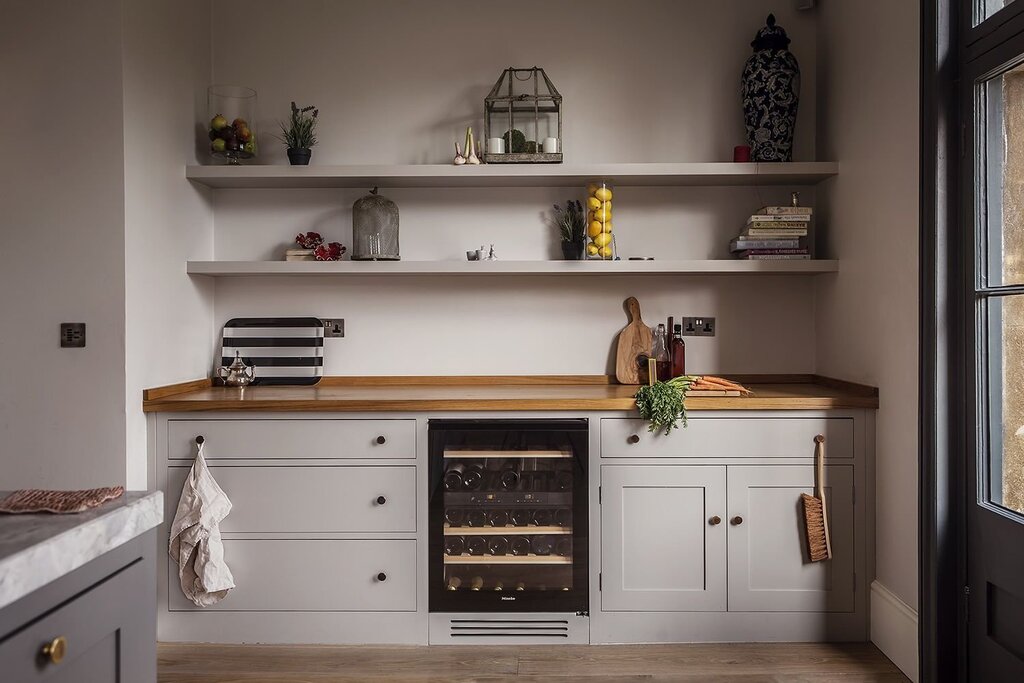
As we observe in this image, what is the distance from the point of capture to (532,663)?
2.51m

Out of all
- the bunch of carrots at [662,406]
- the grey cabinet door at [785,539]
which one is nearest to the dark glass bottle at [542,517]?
the bunch of carrots at [662,406]

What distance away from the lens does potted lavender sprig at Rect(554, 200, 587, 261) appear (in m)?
3.05

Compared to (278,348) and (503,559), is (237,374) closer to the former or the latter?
(278,348)

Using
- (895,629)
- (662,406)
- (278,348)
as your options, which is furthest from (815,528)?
(278,348)

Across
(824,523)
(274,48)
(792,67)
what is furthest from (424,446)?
(792,67)

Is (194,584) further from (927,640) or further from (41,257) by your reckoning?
(927,640)

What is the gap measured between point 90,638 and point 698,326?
274 centimetres

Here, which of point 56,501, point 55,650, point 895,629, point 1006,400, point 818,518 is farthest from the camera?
point 818,518

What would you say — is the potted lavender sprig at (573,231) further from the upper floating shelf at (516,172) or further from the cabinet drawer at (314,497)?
the cabinet drawer at (314,497)

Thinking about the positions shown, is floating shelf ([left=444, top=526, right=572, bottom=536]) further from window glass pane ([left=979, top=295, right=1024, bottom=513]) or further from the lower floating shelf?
window glass pane ([left=979, top=295, right=1024, bottom=513])

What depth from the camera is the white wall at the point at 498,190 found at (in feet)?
10.7

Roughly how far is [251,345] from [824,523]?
8.12 ft

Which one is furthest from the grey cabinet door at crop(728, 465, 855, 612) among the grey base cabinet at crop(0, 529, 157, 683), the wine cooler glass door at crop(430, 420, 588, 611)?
the grey base cabinet at crop(0, 529, 157, 683)

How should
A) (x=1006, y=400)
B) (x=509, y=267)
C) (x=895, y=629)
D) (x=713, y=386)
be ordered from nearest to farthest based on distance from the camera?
1. (x=1006, y=400)
2. (x=895, y=629)
3. (x=713, y=386)
4. (x=509, y=267)
